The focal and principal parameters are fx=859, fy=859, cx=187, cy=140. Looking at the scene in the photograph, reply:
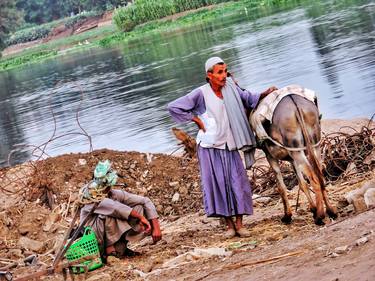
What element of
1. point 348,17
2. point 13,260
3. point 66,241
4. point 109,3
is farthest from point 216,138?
point 109,3

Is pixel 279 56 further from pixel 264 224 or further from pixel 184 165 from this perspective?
pixel 264 224

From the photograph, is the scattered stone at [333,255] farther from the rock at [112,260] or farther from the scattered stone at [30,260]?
the scattered stone at [30,260]

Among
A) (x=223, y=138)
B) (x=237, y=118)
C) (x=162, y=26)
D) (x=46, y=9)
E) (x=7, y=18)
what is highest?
(x=237, y=118)

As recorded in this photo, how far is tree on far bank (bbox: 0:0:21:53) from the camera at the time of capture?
82.9m

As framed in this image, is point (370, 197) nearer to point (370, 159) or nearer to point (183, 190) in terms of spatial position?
point (370, 159)

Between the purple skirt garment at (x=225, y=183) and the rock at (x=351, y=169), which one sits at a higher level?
the purple skirt garment at (x=225, y=183)

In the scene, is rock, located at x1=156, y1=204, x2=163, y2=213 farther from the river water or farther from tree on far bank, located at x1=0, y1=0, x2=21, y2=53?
tree on far bank, located at x1=0, y1=0, x2=21, y2=53

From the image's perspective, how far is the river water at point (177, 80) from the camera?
720 inches

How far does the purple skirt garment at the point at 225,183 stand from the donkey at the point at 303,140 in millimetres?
556

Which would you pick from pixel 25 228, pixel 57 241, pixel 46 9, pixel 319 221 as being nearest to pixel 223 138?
pixel 319 221

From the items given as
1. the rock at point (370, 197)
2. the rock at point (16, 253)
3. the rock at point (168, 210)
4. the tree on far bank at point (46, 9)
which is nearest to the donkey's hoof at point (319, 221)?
the rock at point (370, 197)

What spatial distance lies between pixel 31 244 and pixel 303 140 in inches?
146

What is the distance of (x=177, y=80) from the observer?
26922 millimetres

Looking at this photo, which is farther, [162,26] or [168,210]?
[162,26]
